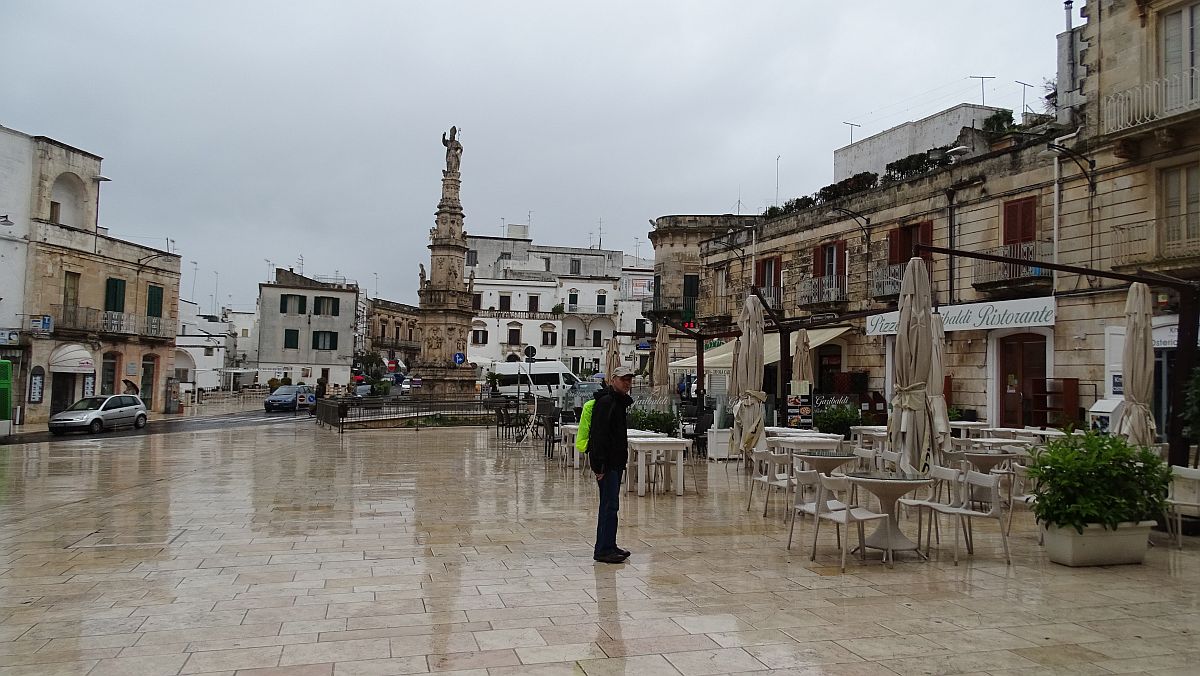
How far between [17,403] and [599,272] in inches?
1720

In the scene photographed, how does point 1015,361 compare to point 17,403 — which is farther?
point 17,403

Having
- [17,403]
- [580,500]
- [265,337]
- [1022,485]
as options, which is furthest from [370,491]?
[265,337]

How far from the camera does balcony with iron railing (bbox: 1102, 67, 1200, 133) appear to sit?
1411 cm

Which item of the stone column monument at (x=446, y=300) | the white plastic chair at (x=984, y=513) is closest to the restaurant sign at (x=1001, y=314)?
the white plastic chair at (x=984, y=513)

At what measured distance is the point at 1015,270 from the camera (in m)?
17.4

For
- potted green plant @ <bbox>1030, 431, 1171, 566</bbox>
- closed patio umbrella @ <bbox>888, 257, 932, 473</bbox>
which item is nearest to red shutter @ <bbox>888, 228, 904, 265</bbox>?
closed patio umbrella @ <bbox>888, 257, 932, 473</bbox>

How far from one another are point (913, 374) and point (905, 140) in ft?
68.3

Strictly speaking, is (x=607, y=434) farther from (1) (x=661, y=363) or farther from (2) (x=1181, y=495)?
(1) (x=661, y=363)

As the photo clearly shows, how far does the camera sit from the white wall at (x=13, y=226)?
2800 cm

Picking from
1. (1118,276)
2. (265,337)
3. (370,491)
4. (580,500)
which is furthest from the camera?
(265,337)

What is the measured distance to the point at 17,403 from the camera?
27703mm

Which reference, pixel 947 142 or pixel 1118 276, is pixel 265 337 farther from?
pixel 1118 276

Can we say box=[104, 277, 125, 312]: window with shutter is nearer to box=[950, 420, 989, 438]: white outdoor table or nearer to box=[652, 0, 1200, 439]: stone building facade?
box=[652, 0, 1200, 439]: stone building facade

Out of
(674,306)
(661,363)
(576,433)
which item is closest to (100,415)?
(661,363)
